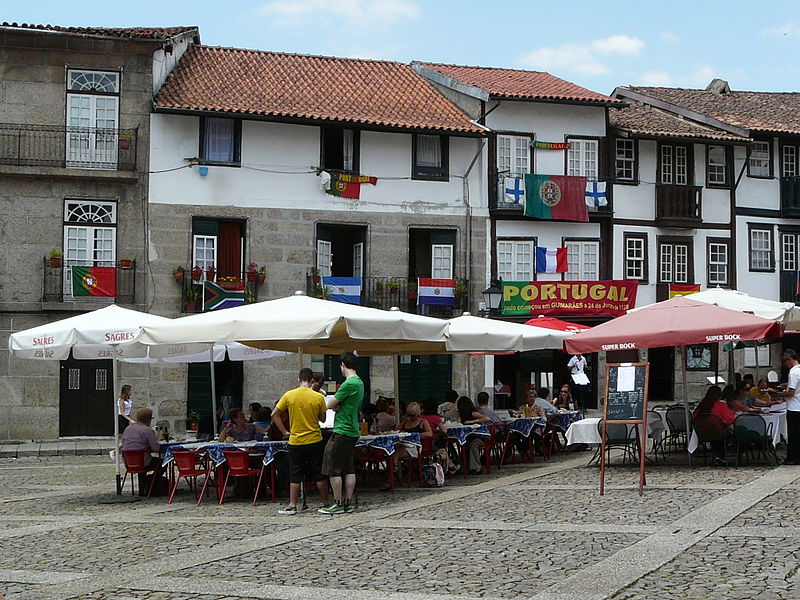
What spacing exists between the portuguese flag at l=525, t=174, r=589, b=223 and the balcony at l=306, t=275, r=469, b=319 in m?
3.16

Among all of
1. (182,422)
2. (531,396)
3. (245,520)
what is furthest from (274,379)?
(245,520)

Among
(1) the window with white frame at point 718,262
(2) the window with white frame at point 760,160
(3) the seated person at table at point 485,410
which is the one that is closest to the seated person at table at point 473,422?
(3) the seated person at table at point 485,410

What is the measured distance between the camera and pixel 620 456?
780 inches

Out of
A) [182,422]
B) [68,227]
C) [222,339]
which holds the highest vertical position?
[68,227]

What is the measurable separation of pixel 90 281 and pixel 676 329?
17443mm

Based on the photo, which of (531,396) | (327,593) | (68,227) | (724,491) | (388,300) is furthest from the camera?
(388,300)

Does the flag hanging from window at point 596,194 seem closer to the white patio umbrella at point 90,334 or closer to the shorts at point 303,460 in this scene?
the white patio umbrella at point 90,334

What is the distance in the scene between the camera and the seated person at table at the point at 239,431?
53.0 ft

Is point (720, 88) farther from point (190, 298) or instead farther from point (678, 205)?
point (190, 298)

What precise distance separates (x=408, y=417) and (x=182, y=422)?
48.5 feet

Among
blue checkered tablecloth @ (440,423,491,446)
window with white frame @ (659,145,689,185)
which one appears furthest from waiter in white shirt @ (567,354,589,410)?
blue checkered tablecloth @ (440,423,491,446)

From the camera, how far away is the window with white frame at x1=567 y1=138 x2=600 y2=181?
1344 inches

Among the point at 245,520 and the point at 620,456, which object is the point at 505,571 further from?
the point at 620,456

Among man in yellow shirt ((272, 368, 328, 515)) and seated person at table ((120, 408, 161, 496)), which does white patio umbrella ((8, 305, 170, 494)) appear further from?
man in yellow shirt ((272, 368, 328, 515))
